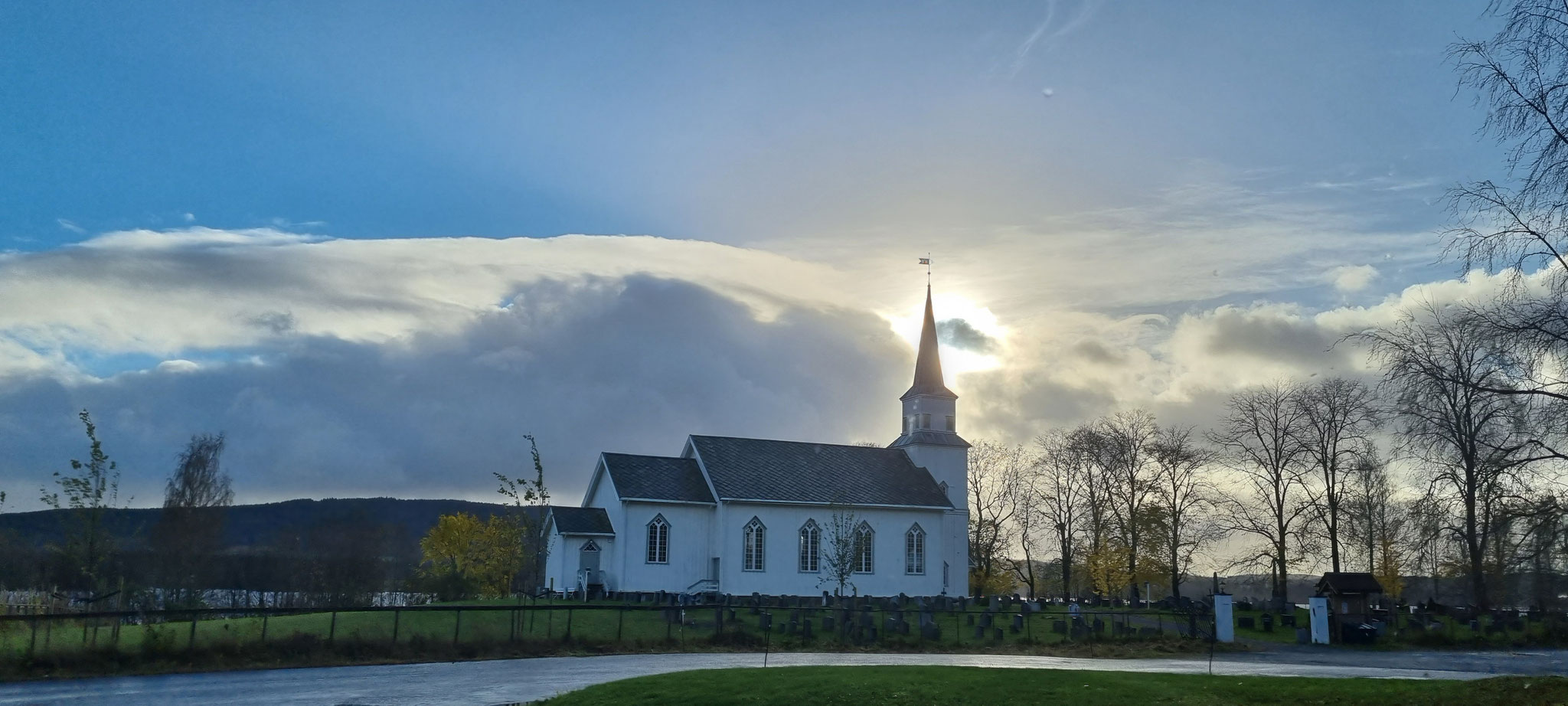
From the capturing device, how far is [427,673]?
82.7 feet

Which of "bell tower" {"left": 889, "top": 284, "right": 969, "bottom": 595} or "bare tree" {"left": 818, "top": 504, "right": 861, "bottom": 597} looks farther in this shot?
"bell tower" {"left": 889, "top": 284, "right": 969, "bottom": 595}

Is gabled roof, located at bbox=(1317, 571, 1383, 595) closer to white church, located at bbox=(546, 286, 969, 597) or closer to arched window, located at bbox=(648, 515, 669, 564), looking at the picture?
white church, located at bbox=(546, 286, 969, 597)

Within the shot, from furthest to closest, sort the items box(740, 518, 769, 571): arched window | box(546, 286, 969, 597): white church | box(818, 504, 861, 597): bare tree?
box(740, 518, 769, 571): arched window, box(546, 286, 969, 597): white church, box(818, 504, 861, 597): bare tree

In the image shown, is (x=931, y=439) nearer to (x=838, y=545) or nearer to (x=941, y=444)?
(x=941, y=444)

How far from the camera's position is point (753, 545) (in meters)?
55.5

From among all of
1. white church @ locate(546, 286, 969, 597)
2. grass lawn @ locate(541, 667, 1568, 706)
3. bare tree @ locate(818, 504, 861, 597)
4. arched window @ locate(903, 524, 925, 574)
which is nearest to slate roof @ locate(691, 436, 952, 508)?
white church @ locate(546, 286, 969, 597)

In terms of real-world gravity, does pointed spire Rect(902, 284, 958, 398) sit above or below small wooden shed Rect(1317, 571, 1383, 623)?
above

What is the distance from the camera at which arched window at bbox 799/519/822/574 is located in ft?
185

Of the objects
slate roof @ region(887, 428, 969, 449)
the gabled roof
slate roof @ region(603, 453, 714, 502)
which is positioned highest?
slate roof @ region(887, 428, 969, 449)

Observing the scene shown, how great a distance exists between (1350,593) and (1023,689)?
96.3 feet

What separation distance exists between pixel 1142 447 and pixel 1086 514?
22.5ft

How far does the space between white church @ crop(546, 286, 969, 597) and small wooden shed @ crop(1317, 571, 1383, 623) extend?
65.6ft

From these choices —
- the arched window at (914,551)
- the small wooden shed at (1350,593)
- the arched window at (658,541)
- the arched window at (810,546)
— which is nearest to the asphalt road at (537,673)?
the small wooden shed at (1350,593)

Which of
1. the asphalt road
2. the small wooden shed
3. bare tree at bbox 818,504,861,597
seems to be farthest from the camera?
bare tree at bbox 818,504,861,597
